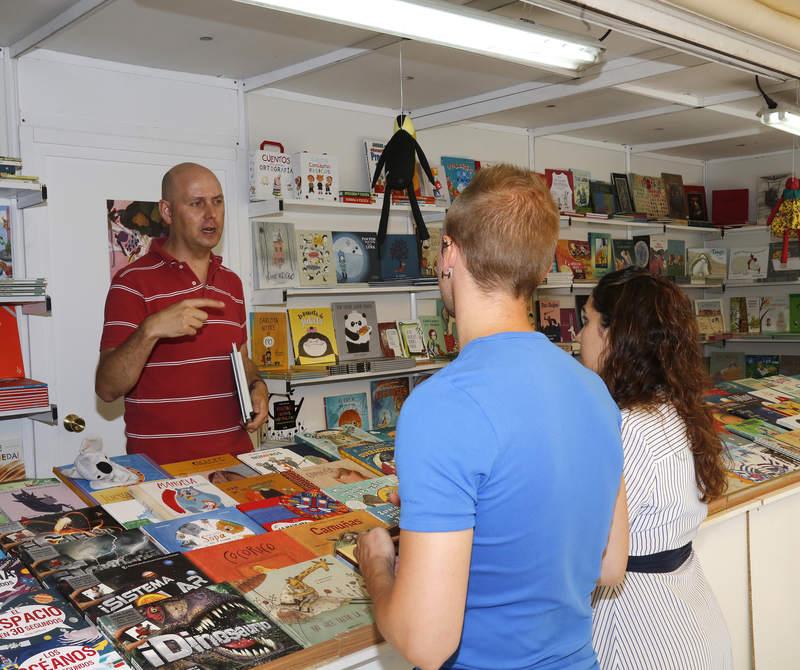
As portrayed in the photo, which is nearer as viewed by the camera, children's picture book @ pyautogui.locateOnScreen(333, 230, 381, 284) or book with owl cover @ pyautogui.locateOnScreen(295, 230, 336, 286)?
book with owl cover @ pyautogui.locateOnScreen(295, 230, 336, 286)

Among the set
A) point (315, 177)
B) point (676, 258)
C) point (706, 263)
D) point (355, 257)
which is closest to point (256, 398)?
point (315, 177)

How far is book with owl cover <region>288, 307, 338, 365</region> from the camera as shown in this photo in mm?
4402

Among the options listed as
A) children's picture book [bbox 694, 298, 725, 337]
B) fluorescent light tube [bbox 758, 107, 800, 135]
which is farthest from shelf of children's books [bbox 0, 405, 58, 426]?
children's picture book [bbox 694, 298, 725, 337]

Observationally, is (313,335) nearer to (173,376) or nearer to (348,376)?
(348,376)

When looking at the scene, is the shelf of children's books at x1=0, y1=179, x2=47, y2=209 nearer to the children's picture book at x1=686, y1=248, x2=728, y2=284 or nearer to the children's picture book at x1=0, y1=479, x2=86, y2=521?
the children's picture book at x1=0, y1=479, x2=86, y2=521

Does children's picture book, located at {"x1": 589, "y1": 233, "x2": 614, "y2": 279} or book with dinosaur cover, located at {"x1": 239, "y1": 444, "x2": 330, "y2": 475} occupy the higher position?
children's picture book, located at {"x1": 589, "y1": 233, "x2": 614, "y2": 279}

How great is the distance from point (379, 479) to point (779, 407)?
6.83 ft

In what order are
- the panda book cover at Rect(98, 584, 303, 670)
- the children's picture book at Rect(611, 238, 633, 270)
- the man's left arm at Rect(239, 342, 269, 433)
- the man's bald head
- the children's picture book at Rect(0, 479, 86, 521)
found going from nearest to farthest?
the panda book cover at Rect(98, 584, 303, 670) → the children's picture book at Rect(0, 479, 86, 521) → the man's left arm at Rect(239, 342, 269, 433) → the man's bald head → the children's picture book at Rect(611, 238, 633, 270)

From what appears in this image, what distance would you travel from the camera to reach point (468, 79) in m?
4.15

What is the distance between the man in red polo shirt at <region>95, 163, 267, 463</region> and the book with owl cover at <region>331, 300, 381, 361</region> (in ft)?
5.12

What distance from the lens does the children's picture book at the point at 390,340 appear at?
4.76 m

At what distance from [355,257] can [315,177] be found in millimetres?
605

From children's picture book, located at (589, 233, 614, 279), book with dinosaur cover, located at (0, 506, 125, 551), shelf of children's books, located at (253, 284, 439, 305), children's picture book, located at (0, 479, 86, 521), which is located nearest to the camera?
book with dinosaur cover, located at (0, 506, 125, 551)

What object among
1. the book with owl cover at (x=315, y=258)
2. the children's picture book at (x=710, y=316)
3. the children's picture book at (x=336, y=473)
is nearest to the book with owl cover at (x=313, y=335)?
the book with owl cover at (x=315, y=258)
